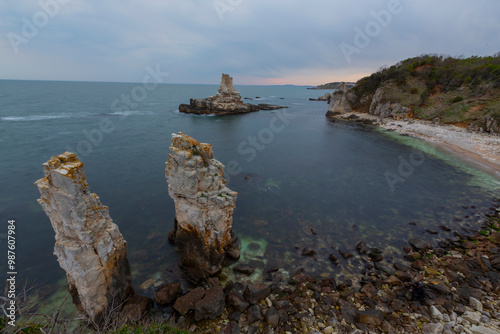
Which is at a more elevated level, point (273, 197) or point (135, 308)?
point (273, 197)

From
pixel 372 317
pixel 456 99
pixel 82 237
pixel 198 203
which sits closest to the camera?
pixel 82 237

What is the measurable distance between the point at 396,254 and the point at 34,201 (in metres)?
29.6

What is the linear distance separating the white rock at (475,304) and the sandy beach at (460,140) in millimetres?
25553

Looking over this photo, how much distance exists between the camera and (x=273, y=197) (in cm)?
2300

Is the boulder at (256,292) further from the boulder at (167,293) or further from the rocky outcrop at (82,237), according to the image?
the rocky outcrop at (82,237)

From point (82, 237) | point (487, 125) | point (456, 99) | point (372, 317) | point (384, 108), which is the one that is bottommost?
point (372, 317)

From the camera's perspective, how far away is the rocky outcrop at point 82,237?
8.61 metres

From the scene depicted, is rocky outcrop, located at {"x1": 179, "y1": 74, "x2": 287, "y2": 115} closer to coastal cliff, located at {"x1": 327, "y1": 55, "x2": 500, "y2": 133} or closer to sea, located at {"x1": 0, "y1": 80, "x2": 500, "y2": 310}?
coastal cliff, located at {"x1": 327, "y1": 55, "x2": 500, "y2": 133}

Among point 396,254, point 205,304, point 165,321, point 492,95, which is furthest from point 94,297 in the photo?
point 492,95

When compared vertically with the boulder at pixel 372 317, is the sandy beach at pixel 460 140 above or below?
above

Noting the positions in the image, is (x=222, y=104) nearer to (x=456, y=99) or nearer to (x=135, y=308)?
(x=456, y=99)

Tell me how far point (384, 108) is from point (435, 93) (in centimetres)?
1148

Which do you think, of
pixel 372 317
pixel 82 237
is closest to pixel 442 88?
pixel 372 317

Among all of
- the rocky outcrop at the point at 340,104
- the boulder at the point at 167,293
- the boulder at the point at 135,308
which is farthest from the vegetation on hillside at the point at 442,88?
the boulder at the point at 135,308
